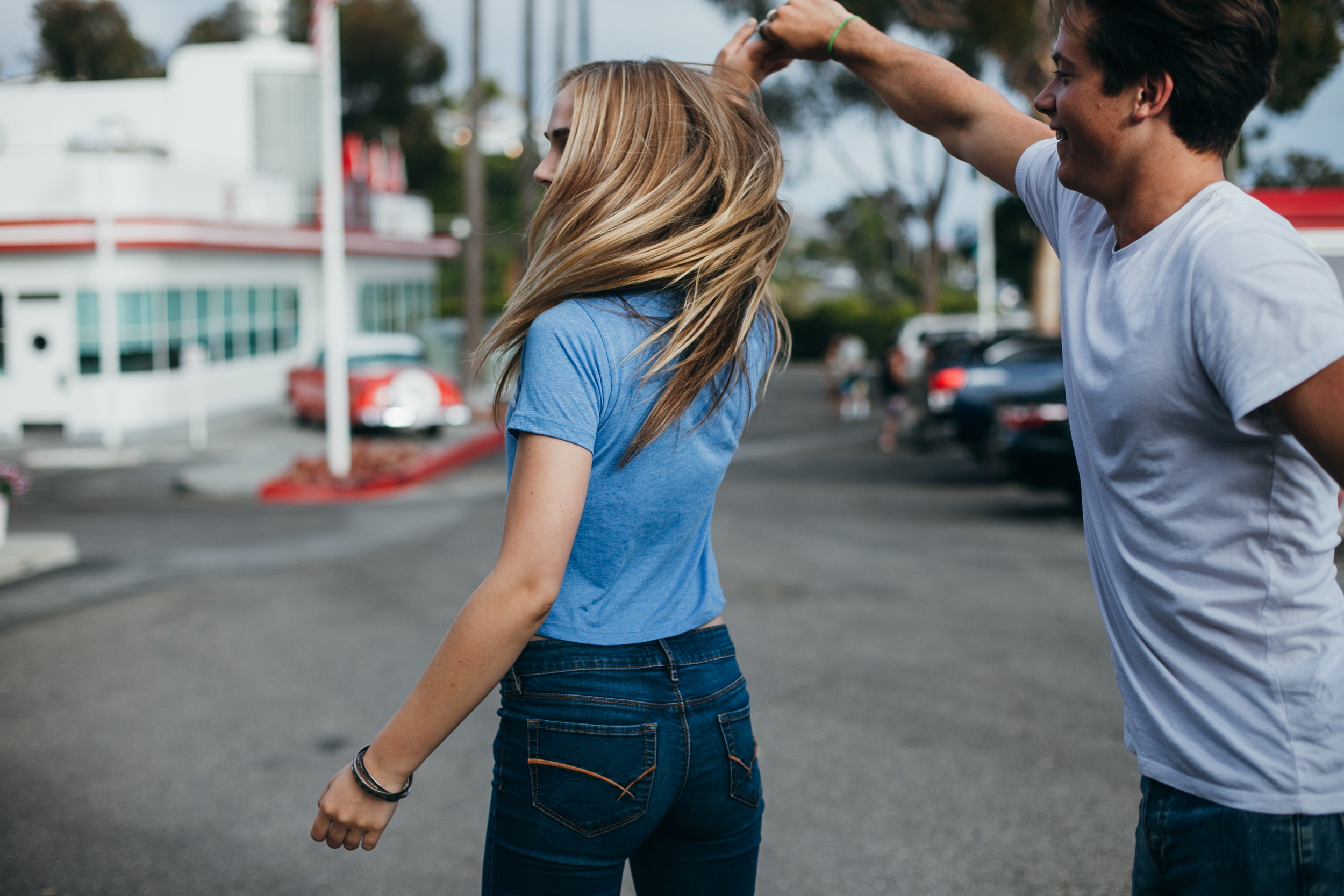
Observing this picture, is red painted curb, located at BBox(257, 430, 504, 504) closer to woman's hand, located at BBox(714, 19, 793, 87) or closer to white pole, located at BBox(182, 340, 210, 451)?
white pole, located at BBox(182, 340, 210, 451)

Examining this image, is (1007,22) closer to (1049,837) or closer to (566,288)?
(1049,837)

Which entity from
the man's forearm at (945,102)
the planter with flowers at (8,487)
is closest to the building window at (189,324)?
the planter with flowers at (8,487)

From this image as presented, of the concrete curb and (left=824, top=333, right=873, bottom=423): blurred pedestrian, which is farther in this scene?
(left=824, top=333, right=873, bottom=423): blurred pedestrian

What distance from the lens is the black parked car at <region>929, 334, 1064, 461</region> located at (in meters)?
11.7

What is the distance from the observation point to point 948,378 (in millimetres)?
17016

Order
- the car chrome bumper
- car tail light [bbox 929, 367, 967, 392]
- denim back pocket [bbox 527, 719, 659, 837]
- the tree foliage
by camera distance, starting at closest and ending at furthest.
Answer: denim back pocket [bbox 527, 719, 659, 837]
the tree foliage
car tail light [bbox 929, 367, 967, 392]
the car chrome bumper

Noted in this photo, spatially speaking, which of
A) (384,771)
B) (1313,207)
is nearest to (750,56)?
(384,771)

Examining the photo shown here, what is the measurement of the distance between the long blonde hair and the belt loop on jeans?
288mm

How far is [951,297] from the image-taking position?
2066 inches

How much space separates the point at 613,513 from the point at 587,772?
0.37 m

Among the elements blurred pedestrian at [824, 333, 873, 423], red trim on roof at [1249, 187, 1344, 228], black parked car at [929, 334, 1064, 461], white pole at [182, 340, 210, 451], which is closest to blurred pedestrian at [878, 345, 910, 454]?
black parked car at [929, 334, 1064, 461]

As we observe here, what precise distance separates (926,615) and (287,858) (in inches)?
166

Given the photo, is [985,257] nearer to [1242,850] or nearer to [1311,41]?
[1311,41]

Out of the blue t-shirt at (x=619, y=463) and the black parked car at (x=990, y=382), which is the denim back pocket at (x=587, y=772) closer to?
the blue t-shirt at (x=619, y=463)
